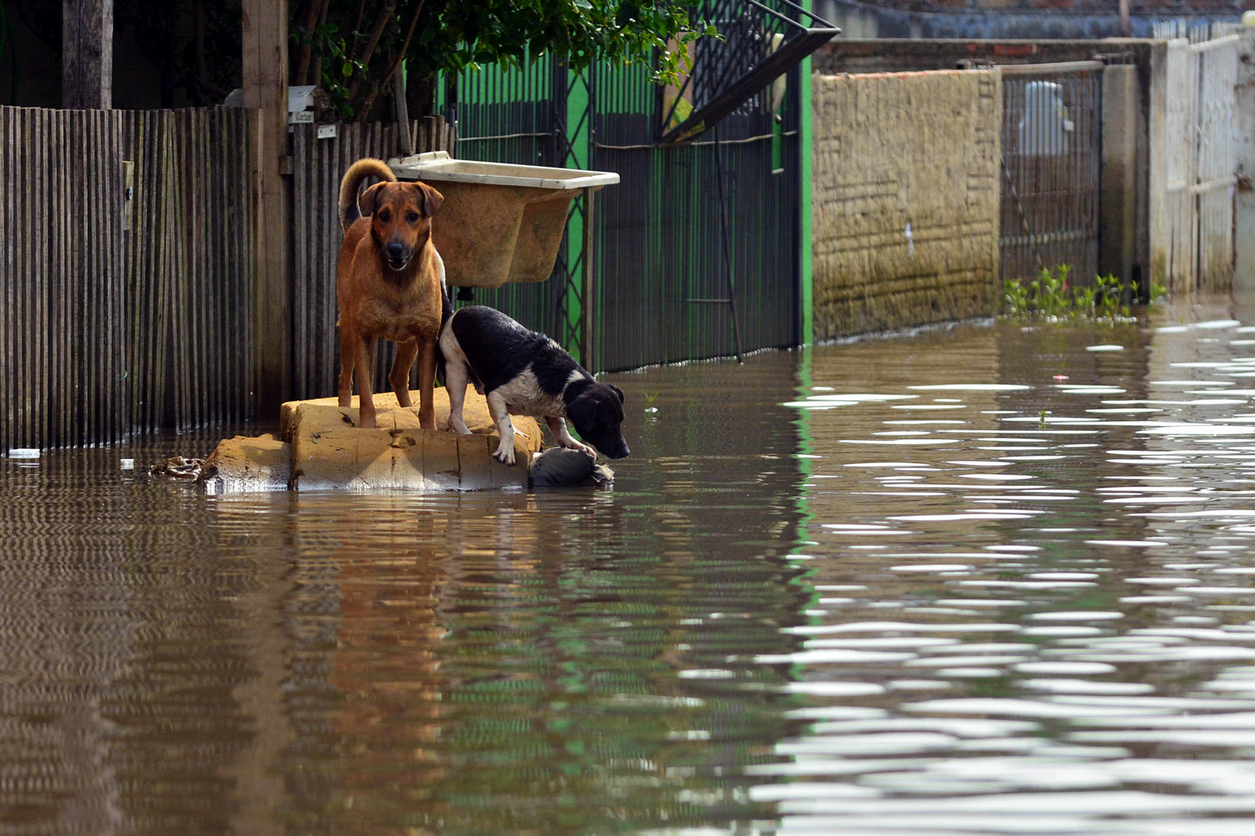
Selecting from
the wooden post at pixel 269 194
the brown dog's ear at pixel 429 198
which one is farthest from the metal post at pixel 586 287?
the brown dog's ear at pixel 429 198

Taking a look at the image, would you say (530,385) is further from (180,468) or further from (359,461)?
(180,468)

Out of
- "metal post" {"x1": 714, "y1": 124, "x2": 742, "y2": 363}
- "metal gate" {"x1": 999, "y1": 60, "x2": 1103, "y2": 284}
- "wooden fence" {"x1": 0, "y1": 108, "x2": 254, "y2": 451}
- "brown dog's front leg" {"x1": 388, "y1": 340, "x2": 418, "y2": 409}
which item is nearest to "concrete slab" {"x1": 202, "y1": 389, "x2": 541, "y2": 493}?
"brown dog's front leg" {"x1": 388, "y1": 340, "x2": 418, "y2": 409}

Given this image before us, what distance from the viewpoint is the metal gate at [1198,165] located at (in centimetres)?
2606

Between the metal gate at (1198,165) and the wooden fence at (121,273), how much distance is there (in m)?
14.7

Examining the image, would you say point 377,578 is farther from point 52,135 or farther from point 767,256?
point 767,256

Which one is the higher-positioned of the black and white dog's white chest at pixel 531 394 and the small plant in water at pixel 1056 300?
the small plant in water at pixel 1056 300

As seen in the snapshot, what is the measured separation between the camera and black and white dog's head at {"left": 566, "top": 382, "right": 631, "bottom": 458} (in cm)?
1035

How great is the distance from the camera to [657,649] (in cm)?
651

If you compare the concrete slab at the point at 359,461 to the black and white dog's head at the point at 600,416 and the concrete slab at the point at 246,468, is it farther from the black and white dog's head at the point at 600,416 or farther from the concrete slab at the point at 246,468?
the black and white dog's head at the point at 600,416

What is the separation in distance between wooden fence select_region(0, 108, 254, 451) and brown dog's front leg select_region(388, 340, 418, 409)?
1.77m

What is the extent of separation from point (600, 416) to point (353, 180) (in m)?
1.92

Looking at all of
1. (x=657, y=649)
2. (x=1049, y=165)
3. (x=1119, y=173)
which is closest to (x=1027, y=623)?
(x=657, y=649)

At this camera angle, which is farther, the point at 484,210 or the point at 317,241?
the point at 317,241

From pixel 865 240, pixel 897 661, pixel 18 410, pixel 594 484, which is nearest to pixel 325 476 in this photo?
pixel 594 484
